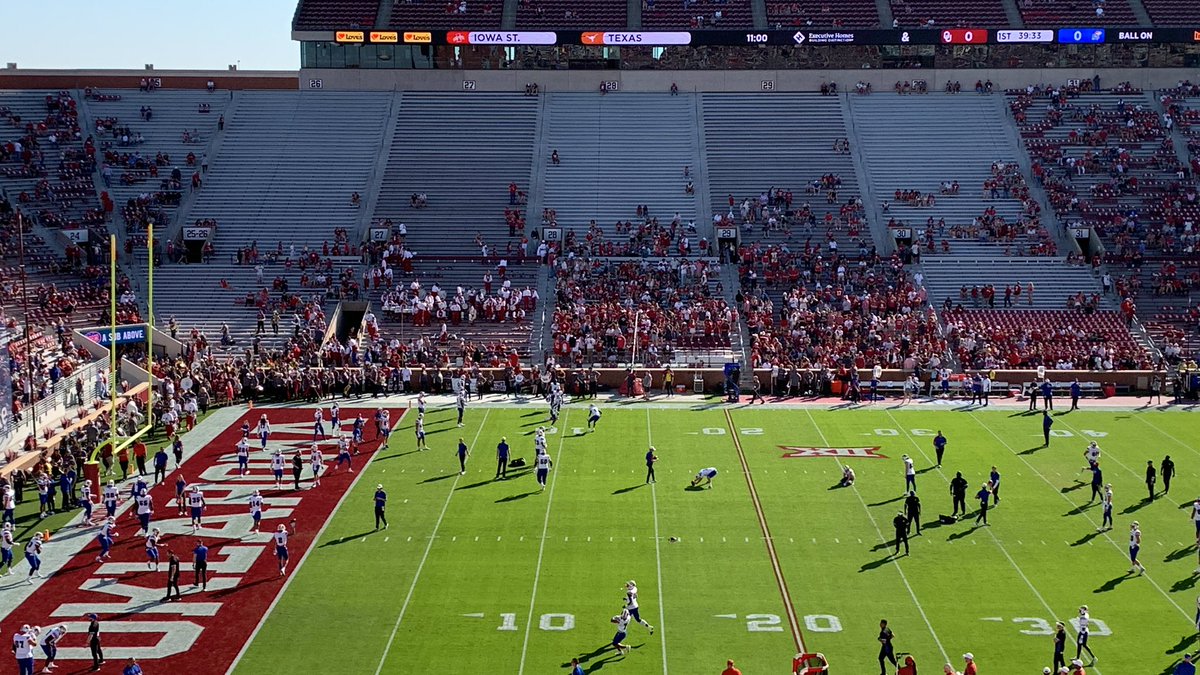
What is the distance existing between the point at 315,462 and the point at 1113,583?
1846 cm

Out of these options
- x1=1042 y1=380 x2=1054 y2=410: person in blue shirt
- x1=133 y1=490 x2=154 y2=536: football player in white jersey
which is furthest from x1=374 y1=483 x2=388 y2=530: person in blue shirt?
x1=1042 y1=380 x2=1054 y2=410: person in blue shirt

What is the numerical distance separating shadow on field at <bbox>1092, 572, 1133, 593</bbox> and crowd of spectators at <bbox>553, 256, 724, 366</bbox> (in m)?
22.1

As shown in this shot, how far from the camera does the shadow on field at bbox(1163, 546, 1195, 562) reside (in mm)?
28844

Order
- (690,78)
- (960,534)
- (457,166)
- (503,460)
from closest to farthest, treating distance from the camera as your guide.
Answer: (960,534) → (503,460) → (457,166) → (690,78)

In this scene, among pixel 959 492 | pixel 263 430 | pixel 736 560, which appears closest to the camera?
pixel 736 560

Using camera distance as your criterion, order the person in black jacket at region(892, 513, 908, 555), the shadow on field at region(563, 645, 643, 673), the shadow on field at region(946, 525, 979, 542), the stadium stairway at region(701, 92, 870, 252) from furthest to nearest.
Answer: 1. the stadium stairway at region(701, 92, 870, 252)
2. the shadow on field at region(946, 525, 979, 542)
3. the person in black jacket at region(892, 513, 908, 555)
4. the shadow on field at region(563, 645, 643, 673)

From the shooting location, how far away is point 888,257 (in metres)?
55.8

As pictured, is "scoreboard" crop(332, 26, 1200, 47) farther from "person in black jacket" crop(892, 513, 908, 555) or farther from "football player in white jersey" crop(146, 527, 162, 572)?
"football player in white jersey" crop(146, 527, 162, 572)

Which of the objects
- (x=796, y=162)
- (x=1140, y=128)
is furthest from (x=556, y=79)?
(x=1140, y=128)

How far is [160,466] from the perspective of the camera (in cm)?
3462

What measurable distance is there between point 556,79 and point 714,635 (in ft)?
152

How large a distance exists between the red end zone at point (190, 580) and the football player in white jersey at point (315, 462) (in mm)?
151

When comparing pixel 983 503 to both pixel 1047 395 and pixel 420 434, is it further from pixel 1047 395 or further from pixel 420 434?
pixel 420 434

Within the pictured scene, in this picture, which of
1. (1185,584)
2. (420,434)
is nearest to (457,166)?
(420,434)
